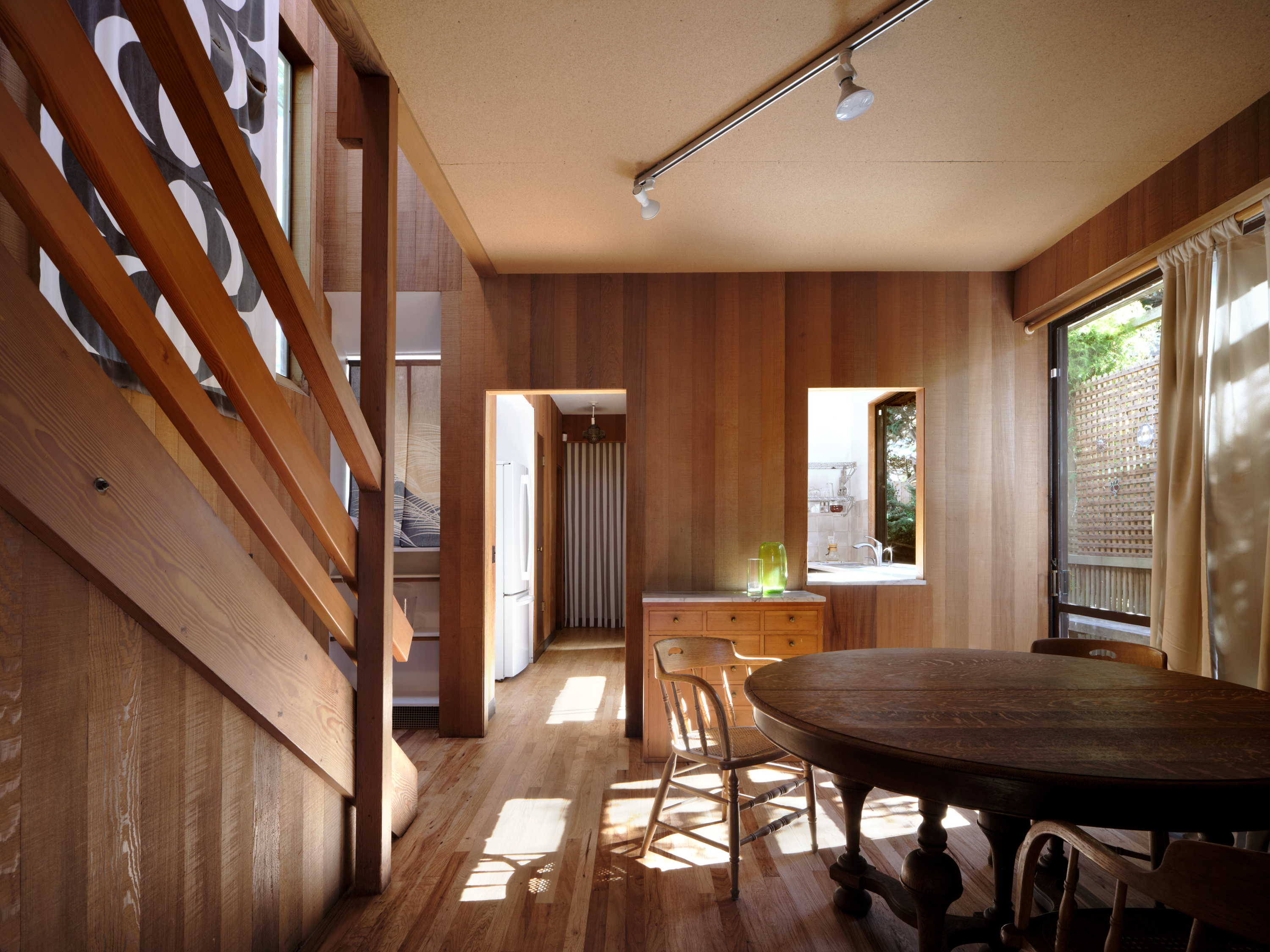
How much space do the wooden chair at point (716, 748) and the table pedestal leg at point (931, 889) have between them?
0.44 metres

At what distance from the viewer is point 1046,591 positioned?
398 cm

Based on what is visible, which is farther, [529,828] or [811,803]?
[529,828]

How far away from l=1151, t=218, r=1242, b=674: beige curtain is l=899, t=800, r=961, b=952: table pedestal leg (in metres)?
1.56

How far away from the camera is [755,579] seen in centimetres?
399

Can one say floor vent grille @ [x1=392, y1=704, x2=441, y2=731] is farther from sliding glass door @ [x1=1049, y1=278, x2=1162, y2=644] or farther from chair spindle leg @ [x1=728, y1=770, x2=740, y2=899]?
sliding glass door @ [x1=1049, y1=278, x2=1162, y2=644]

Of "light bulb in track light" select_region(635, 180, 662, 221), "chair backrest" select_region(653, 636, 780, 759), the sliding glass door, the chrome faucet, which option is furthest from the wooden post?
the chrome faucet

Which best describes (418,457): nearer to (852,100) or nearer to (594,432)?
(594,432)

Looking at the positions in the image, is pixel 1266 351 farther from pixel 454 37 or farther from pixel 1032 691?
pixel 454 37

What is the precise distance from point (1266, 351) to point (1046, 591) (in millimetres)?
1898

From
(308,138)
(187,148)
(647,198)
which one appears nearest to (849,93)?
(647,198)

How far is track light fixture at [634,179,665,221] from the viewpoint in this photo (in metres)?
3.01

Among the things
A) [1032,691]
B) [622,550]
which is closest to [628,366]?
[1032,691]

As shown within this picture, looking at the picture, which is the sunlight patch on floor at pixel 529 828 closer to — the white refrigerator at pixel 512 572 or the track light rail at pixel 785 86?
the white refrigerator at pixel 512 572

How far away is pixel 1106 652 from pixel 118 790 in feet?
10.1
